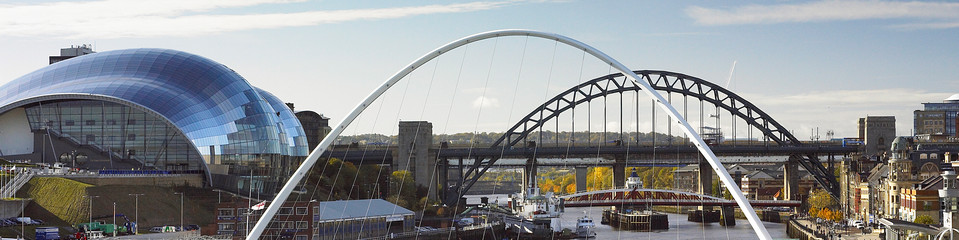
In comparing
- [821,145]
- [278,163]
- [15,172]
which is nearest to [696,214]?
[821,145]

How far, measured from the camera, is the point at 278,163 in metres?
75.6

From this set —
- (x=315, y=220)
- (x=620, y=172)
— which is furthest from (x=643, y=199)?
(x=315, y=220)

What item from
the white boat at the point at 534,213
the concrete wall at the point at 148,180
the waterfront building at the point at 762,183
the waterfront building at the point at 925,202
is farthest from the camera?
the waterfront building at the point at 762,183

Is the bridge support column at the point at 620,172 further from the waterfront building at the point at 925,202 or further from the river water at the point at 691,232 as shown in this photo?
the waterfront building at the point at 925,202

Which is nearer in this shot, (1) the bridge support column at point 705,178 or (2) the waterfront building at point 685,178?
(1) the bridge support column at point 705,178

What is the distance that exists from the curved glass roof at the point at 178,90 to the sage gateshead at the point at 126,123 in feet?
0.19

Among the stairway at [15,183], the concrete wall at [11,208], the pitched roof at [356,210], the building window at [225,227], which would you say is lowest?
the building window at [225,227]

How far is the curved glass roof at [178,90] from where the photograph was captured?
68.8 m

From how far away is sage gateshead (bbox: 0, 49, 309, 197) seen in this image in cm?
6838

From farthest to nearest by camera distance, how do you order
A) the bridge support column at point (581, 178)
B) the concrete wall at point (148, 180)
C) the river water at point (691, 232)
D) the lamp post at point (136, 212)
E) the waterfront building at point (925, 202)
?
the bridge support column at point (581, 178)
the river water at point (691, 232)
the waterfront building at point (925, 202)
the concrete wall at point (148, 180)
the lamp post at point (136, 212)

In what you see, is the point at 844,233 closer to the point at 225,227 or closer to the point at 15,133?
the point at 225,227

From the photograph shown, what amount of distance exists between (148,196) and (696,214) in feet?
220

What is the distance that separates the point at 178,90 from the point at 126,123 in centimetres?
346

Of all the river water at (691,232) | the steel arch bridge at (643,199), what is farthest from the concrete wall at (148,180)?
the steel arch bridge at (643,199)
